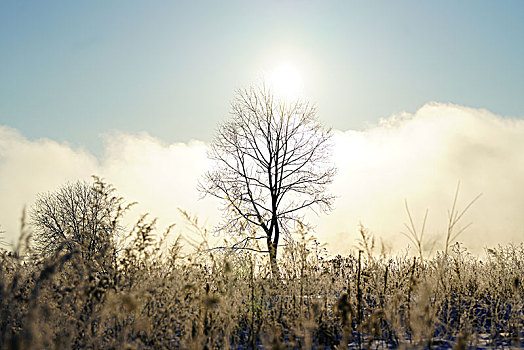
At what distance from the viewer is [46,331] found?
12.1 feet

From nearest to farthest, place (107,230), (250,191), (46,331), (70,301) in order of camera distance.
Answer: (46,331) < (70,301) < (107,230) < (250,191)

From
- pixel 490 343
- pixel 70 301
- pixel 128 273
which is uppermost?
pixel 128 273

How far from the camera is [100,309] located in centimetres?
399

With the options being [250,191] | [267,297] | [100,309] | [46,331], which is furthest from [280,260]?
[250,191]

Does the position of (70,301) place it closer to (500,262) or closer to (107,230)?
(107,230)

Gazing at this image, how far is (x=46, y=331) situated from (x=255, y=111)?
55.9 feet

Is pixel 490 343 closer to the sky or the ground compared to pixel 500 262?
closer to the ground

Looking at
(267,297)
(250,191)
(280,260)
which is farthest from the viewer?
(250,191)

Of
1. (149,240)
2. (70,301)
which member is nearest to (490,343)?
(149,240)

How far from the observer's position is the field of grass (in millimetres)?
3539

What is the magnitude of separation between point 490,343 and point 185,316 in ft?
11.4

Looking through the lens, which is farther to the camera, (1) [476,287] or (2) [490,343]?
(1) [476,287]

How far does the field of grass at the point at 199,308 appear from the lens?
3539 mm

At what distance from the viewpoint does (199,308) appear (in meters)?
4.47
